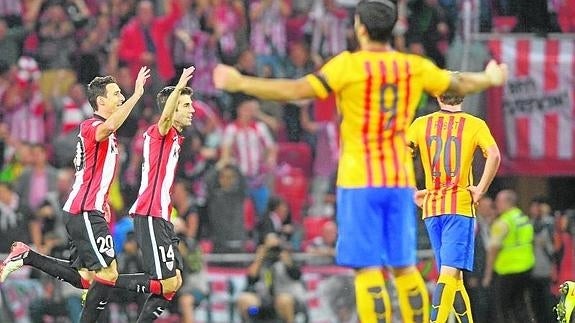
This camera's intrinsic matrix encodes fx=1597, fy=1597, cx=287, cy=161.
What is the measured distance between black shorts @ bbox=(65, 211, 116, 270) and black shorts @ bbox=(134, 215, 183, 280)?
294 millimetres

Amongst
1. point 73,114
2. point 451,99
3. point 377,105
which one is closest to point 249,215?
point 73,114

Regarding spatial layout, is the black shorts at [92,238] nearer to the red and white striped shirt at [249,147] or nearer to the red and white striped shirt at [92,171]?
the red and white striped shirt at [92,171]

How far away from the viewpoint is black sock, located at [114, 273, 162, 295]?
13.8 meters

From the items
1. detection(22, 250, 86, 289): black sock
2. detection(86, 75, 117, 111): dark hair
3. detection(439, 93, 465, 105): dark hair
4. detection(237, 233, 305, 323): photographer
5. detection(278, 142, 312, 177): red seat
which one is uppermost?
detection(86, 75, 117, 111): dark hair

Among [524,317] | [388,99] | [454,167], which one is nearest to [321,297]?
[524,317]

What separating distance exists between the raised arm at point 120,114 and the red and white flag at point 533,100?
8.89m

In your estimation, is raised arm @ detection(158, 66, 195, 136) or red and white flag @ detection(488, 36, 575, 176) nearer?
raised arm @ detection(158, 66, 195, 136)

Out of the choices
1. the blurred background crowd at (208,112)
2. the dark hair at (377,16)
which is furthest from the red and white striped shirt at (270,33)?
the dark hair at (377,16)

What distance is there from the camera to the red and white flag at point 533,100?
21.3 m

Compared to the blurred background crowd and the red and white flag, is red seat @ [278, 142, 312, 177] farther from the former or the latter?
the red and white flag

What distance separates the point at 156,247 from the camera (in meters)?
13.8

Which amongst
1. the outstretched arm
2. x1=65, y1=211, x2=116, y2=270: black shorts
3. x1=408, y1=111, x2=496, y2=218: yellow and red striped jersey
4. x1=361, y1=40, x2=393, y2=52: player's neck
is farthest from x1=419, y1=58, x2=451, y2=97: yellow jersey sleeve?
x1=65, y1=211, x2=116, y2=270: black shorts

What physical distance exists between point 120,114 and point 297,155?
874cm

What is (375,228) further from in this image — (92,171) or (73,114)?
(73,114)
